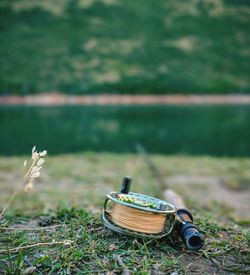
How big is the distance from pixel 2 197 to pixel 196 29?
50.8 meters

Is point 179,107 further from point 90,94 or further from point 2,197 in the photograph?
point 2,197

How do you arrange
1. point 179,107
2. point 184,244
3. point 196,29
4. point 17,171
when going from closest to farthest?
point 184,244, point 17,171, point 179,107, point 196,29

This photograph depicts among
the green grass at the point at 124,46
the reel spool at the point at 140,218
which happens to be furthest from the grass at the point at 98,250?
the green grass at the point at 124,46

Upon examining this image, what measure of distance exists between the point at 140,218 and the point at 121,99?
34485 mm

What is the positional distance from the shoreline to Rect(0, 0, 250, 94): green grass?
1219 mm

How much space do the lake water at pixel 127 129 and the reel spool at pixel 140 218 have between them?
12.9 meters

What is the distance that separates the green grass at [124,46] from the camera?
41.8 metres

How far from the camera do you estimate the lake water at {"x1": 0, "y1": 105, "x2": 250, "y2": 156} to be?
1825 cm

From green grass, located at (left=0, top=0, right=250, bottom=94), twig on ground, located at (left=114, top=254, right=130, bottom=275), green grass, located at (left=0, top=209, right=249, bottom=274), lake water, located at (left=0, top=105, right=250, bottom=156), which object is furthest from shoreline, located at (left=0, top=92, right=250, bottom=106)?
twig on ground, located at (left=114, top=254, right=130, bottom=275)

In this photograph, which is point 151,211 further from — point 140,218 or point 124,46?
point 124,46

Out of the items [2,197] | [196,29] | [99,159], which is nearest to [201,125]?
[99,159]

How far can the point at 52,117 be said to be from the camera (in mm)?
27781

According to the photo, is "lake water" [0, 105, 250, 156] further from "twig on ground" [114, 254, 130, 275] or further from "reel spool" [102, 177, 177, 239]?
"twig on ground" [114, 254, 130, 275]

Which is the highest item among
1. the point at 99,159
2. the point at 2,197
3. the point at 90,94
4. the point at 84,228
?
the point at 84,228
